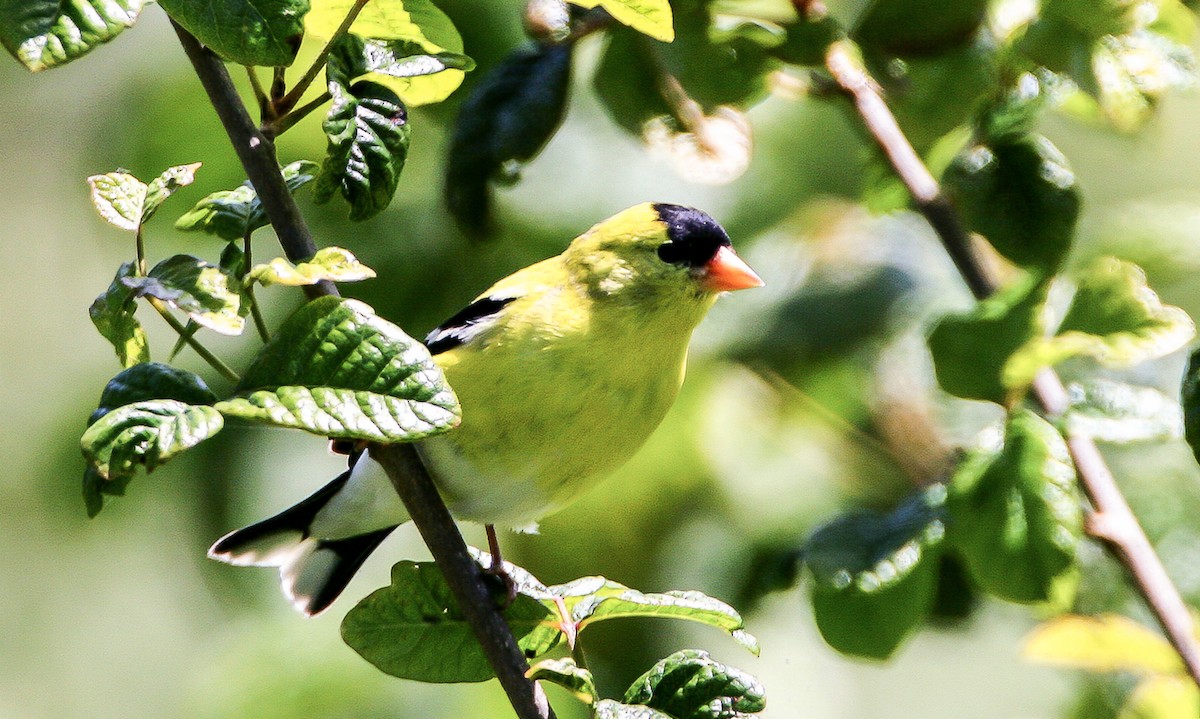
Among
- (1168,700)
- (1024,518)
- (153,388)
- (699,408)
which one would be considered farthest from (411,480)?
(699,408)

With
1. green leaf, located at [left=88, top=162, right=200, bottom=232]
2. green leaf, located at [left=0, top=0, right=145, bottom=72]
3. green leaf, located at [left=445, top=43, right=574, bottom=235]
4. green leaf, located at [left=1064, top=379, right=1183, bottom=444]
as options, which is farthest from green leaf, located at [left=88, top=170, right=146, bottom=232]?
green leaf, located at [left=1064, top=379, right=1183, bottom=444]

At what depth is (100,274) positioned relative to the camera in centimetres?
485

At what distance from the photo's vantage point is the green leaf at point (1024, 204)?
1.98 m

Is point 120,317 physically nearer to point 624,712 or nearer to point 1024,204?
point 624,712

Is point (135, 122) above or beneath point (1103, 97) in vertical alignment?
beneath

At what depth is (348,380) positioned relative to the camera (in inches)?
49.4

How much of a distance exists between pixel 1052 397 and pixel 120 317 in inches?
57.3

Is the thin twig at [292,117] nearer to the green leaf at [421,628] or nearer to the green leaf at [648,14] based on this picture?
the green leaf at [648,14]

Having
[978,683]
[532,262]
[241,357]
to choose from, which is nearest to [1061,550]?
[532,262]

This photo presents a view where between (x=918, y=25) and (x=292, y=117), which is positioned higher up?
(x=292, y=117)

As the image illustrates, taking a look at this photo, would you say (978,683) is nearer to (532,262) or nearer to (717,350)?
(717,350)

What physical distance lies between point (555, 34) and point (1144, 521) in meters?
1.50

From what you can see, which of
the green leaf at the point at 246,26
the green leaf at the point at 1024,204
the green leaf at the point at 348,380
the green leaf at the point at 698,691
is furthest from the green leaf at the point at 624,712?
the green leaf at the point at 1024,204

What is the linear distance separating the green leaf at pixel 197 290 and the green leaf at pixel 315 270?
0.03m
